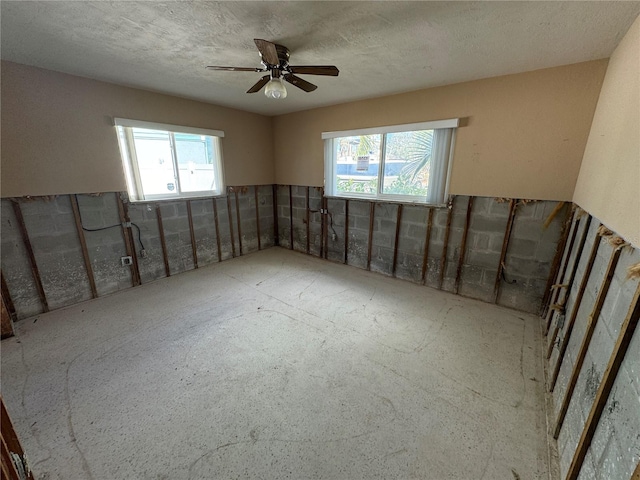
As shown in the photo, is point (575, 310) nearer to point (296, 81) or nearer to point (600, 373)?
point (600, 373)

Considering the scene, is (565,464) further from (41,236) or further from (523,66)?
(41,236)

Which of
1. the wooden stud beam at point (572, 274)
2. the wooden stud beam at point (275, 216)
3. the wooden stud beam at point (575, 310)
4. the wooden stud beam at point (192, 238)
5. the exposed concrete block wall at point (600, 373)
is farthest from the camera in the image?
the wooden stud beam at point (275, 216)

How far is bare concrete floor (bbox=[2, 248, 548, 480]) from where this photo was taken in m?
1.39

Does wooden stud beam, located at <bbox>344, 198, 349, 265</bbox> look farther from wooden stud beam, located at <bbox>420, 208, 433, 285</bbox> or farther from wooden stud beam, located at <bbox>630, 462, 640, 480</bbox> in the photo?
wooden stud beam, located at <bbox>630, 462, 640, 480</bbox>

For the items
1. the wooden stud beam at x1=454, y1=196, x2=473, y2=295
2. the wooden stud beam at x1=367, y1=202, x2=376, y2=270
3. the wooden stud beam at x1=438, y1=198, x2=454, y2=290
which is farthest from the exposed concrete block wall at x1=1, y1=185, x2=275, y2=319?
the wooden stud beam at x1=454, y1=196, x2=473, y2=295

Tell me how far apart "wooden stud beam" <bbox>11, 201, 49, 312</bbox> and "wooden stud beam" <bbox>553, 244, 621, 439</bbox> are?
470 centimetres

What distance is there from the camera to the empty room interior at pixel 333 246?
4.63 ft

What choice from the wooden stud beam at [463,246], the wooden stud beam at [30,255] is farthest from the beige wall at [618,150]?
the wooden stud beam at [30,255]

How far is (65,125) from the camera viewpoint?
8.82 feet

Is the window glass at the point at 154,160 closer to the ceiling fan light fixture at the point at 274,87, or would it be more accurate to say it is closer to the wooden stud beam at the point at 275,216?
the wooden stud beam at the point at 275,216

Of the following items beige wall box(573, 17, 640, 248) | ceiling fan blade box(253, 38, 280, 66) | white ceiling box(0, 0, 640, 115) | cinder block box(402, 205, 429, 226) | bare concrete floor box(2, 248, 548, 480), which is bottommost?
bare concrete floor box(2, 248, 548, 480)

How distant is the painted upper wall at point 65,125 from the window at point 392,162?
2.33m

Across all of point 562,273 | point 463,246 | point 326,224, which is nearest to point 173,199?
point 326,224

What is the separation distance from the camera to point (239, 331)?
2523 millimetres
